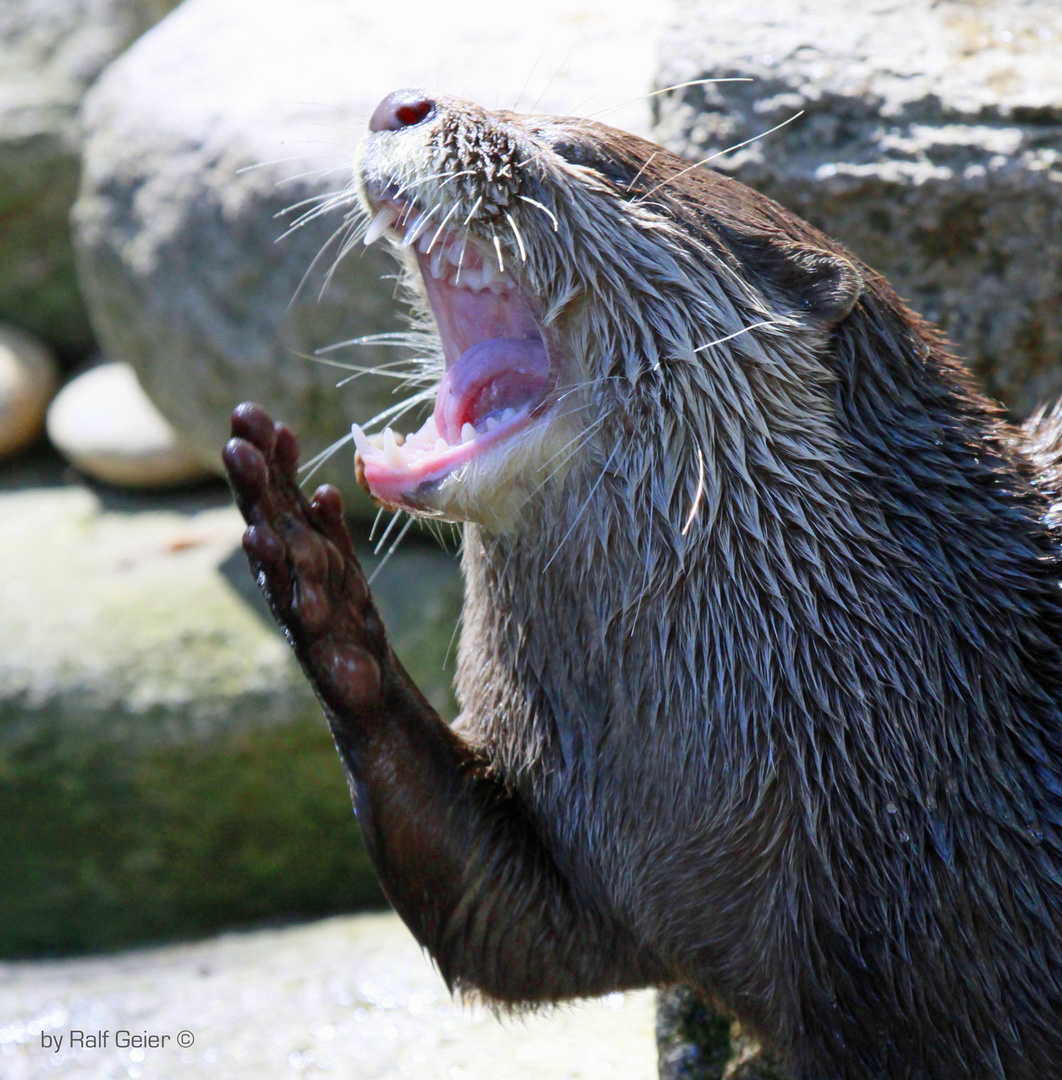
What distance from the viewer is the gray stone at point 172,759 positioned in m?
3.74

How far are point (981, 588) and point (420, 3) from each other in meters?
2.80

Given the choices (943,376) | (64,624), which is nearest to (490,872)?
(943,376)

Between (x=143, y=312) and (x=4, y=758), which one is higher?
(x=143, y=312)

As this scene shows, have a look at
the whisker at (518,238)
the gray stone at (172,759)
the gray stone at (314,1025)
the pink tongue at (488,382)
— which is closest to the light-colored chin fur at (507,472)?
the pink tongue at (488,382)

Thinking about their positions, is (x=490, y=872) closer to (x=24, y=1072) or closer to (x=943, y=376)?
(x=943, y=376)

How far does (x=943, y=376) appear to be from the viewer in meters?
1.88

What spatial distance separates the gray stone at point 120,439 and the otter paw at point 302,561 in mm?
2870

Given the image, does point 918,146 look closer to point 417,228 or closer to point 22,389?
point 417,228

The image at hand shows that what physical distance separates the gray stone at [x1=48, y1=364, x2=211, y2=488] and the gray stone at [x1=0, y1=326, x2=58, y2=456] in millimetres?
219

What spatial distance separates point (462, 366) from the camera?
185cm

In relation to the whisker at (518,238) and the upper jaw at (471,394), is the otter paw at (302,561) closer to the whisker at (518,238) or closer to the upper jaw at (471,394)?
the upper jaw at (471,394)

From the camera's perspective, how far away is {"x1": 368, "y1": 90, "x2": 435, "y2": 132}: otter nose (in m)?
1.73

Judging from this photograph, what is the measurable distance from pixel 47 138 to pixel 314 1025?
4105mm

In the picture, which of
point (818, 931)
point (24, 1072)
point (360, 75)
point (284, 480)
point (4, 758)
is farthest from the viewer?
point (4, 758)
